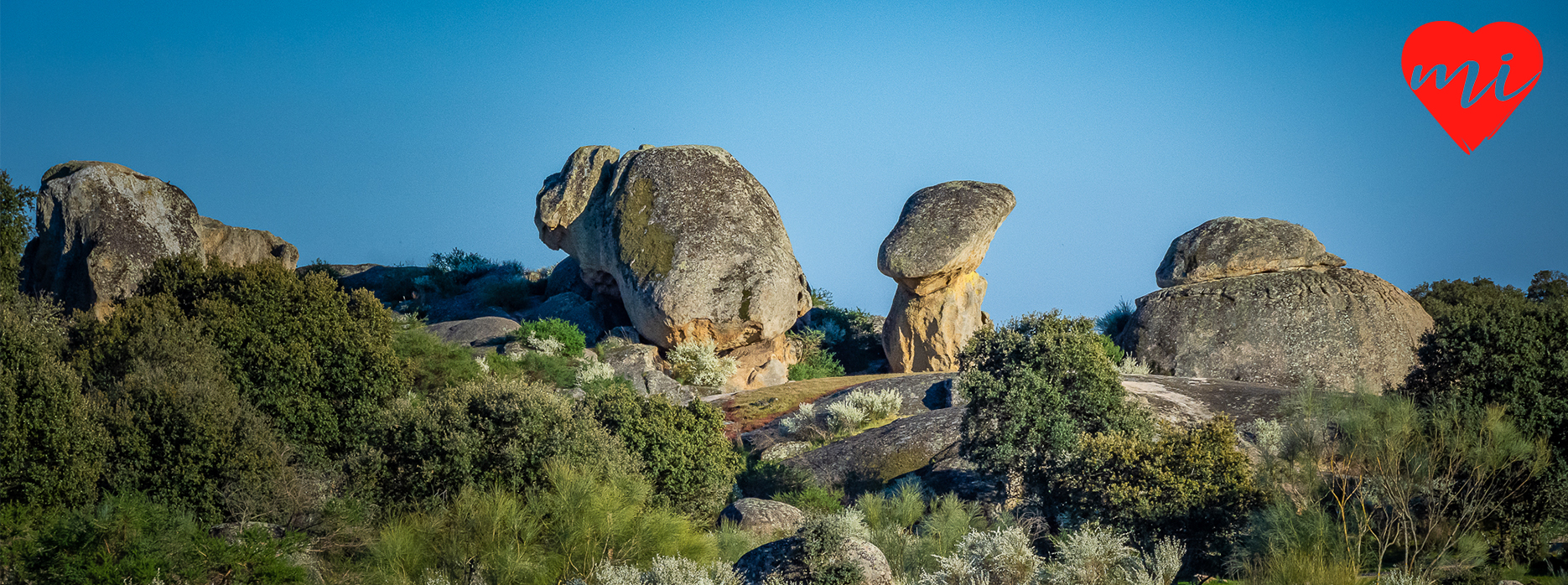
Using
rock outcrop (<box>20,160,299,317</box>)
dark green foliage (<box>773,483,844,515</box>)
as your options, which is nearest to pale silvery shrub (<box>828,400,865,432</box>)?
dark green foliage (<box>773,483,844,515</box>)

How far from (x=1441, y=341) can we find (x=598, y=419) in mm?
12524

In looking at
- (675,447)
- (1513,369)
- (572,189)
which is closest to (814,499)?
(675,447)

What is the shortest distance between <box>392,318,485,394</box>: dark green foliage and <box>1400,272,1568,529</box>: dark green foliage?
56.1 feet

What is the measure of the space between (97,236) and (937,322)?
2120cm

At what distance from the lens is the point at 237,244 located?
2909cm

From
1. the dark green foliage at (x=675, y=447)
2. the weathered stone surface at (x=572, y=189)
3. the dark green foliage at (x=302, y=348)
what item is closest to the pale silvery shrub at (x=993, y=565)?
the dark green foliage at (x=675, y=447)

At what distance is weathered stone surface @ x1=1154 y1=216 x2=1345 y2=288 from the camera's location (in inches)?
1102

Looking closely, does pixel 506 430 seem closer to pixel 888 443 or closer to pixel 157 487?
pixel 157 487

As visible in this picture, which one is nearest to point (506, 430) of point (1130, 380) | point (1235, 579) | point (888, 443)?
point (888, 443)

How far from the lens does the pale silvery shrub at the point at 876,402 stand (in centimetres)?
2342

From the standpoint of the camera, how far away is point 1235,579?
14492mm

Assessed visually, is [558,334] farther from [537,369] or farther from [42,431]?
[42,431]

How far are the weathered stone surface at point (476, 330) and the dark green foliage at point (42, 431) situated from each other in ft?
47.3

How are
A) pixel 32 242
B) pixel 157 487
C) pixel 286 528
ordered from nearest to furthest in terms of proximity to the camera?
pixel 286 528 → pixel 157 487 → pixel 32 242
